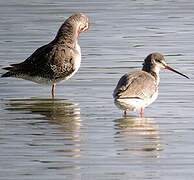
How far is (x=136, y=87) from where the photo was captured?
49.4 feet

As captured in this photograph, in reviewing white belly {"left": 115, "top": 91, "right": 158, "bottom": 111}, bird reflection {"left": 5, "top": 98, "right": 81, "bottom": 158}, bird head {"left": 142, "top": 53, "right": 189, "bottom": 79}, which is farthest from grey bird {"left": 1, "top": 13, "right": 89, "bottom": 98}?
white belly {"left": 115, "top": 91, "right": 158, "bottom": 111}

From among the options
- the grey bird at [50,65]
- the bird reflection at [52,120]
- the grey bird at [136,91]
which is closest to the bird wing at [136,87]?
the grey bird at [136,91]

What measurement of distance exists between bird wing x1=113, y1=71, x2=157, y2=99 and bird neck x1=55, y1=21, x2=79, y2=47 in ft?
7.60

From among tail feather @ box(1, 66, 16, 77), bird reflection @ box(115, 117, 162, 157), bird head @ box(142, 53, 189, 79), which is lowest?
bird reflection @ box(115, 117, 162, 157)

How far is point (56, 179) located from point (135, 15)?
12357 millimetres

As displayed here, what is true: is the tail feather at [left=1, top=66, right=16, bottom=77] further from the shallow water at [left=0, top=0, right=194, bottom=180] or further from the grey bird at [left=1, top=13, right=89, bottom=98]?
the shallow water at [left=0, top=0, right=194, bottom=180]

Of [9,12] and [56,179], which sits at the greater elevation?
[9,12]

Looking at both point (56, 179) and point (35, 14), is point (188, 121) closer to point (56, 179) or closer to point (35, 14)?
point (56, 179)

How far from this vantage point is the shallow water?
477 inches

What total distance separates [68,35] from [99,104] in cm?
229

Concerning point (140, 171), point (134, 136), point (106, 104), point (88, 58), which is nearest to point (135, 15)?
point (88, 58)

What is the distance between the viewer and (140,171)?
11750 mm

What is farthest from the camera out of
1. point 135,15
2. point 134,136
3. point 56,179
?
point 135,15

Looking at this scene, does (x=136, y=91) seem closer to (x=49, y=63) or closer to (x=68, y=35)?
(x=49, y=63)
